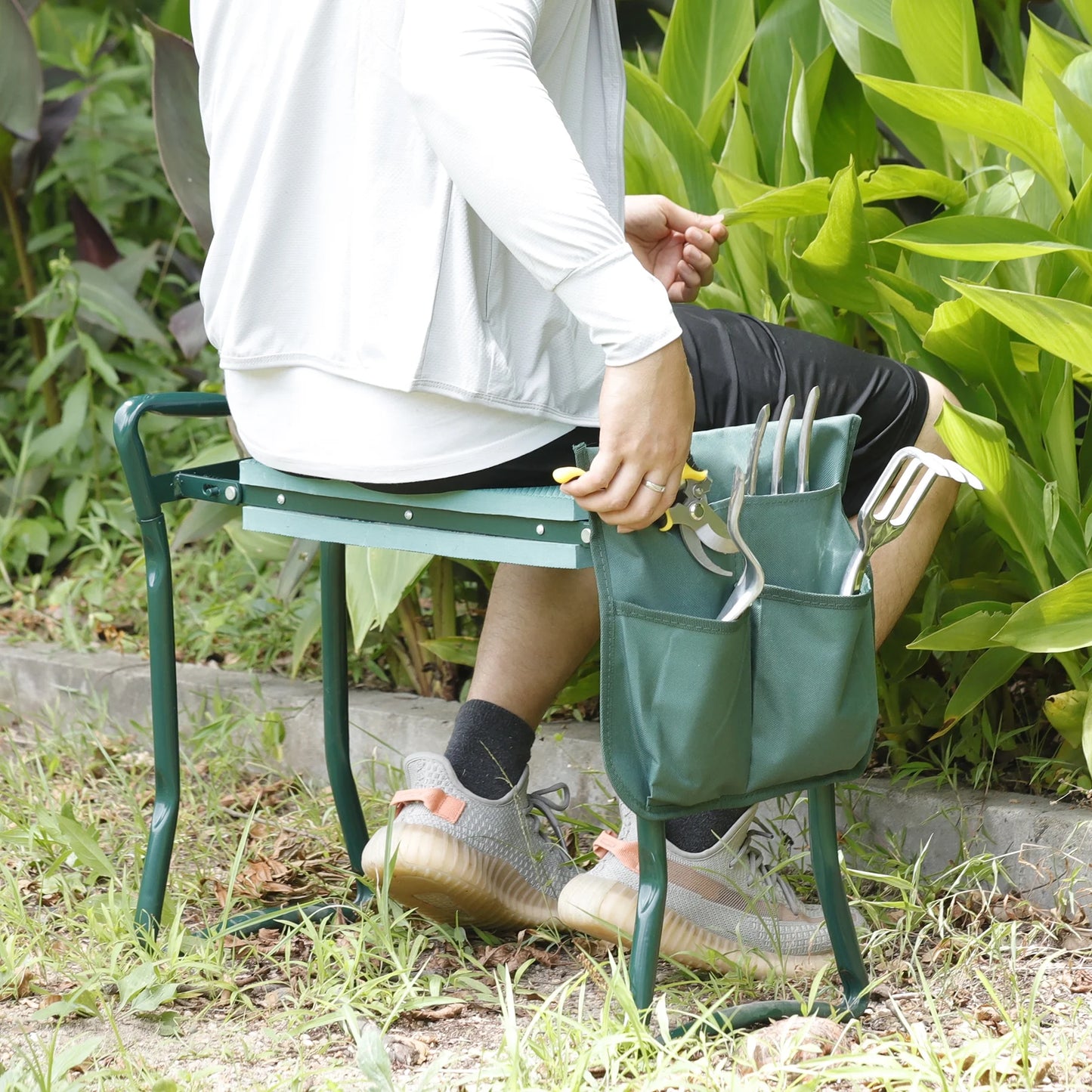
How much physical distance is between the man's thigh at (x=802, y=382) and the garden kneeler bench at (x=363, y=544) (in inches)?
5.8

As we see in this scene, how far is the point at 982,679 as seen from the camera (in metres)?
1.57

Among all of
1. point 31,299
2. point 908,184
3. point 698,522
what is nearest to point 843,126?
point 908,184

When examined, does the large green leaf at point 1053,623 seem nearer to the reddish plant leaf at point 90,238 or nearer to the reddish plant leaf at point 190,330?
the reddish plant leaf at point 190,330

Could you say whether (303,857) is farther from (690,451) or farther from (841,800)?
(690,451)

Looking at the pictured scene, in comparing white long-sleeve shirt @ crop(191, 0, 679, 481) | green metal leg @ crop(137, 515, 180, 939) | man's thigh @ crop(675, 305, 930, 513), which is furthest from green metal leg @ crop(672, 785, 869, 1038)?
green metal leg @ crop(137, 515, 180, 939)

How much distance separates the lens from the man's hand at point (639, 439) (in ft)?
3.49

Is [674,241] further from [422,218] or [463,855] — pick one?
[463,855]

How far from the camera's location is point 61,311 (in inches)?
112

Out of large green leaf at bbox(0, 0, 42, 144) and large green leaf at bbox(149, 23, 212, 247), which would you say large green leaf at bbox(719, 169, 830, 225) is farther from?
large green leaf at bbox(0, 0, 42, 144)

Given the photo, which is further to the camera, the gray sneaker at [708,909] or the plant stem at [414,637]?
the plant stem at [414,637]

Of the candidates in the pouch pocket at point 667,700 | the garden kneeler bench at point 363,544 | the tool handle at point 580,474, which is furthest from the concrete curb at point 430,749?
the tool handle at point 580,474

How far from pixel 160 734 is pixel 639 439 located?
677mm

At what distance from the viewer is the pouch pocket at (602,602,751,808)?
3.67 feet

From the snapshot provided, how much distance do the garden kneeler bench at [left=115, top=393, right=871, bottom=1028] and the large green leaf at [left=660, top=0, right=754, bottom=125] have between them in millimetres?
902
